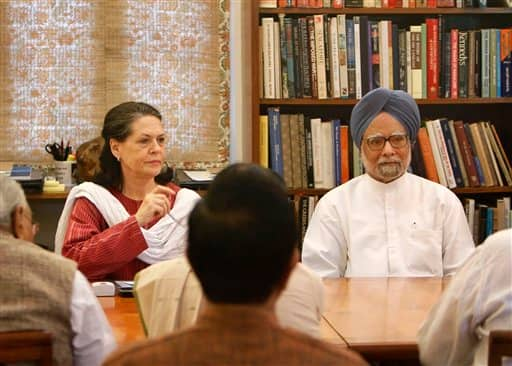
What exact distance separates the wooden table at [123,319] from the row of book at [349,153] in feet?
5.07

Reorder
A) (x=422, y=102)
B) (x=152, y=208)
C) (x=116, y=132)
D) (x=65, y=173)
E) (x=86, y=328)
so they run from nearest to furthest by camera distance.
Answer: (x=86, y=328)
(x=152, y=208)
(x=116, y=132)
(x=65, y=173)
(x=422, y=102)

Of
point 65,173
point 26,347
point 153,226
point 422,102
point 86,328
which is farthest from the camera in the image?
point 422,102

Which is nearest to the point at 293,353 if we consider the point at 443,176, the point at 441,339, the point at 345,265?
the point at 441,339

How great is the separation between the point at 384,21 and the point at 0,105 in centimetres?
179

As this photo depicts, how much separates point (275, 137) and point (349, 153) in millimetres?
346

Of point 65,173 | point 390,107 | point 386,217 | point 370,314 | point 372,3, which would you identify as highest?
point 372,3

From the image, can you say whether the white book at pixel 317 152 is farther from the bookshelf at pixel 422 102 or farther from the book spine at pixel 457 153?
the book spine at pixel 457 153

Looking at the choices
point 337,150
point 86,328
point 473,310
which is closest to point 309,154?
point 337,150

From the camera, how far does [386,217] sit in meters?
3.25

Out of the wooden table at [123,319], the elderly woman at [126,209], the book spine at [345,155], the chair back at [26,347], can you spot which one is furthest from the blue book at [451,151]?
the chair back at [26,347]

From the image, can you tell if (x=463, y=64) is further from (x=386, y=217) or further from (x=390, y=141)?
(x=386, y=217)

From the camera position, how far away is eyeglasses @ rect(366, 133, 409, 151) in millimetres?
3268

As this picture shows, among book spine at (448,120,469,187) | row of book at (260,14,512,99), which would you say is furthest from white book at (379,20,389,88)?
book spine at (448,120,469,187)

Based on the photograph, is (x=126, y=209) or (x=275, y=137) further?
(x=275, y=137)
